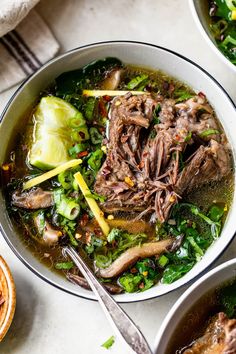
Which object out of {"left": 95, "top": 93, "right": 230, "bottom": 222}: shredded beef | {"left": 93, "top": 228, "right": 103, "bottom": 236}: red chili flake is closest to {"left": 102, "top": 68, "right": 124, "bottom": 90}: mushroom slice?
{"left": 95, "top": 93, "right": 230, "bottom": 222}: shredded beef

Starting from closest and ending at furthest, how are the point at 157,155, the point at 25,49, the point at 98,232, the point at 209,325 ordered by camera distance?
the point at 209,325
the point at 157,155
the point at 98,232
the point at 25,49

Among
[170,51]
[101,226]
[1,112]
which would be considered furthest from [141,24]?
[101,226]

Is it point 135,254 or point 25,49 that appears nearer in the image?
point 135,254

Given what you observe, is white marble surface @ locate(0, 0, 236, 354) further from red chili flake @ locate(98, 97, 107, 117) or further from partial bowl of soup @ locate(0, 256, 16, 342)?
red chili flake @ locate(98, 97, 107, 117)

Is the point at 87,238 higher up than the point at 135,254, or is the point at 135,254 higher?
the point at 87,238

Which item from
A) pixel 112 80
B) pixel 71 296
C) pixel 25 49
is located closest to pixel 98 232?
pixel 71 296

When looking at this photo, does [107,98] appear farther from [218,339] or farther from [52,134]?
[218,339]

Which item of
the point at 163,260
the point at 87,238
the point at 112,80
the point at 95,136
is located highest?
the point at 112,80

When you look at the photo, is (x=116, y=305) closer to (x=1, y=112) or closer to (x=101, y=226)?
(x=101, y=226)
